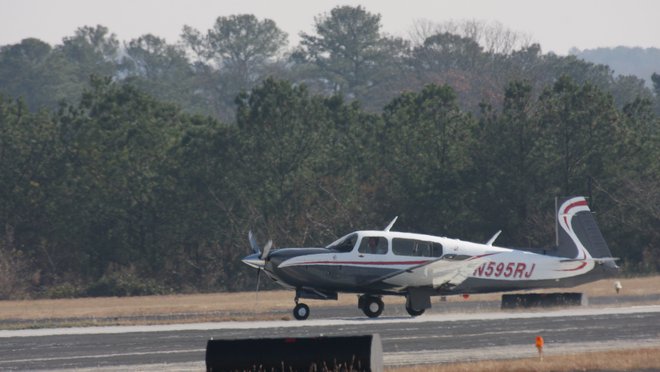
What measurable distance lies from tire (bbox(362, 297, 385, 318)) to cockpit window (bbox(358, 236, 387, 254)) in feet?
5.01

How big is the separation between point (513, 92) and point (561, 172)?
4799 mm

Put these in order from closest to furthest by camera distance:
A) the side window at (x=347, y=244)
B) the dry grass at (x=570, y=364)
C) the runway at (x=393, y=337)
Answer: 1. the dry grass at (x=570, y=364)
2. the runway at (x=393, y=337)
3. the side window at (x=347, y=244)

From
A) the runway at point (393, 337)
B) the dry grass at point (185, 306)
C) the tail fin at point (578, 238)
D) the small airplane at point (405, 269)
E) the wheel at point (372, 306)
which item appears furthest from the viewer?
the dry grass at point (185, 306)

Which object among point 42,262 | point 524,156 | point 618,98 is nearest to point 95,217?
point 42,262

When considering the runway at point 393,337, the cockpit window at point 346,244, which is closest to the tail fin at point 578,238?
the runway at point 393,337

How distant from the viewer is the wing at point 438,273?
3238cm

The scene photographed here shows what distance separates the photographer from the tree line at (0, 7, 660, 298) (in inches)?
2301

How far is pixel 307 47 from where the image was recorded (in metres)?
144

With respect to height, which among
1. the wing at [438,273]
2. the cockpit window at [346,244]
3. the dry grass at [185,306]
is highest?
the cockpit window at [346,244]

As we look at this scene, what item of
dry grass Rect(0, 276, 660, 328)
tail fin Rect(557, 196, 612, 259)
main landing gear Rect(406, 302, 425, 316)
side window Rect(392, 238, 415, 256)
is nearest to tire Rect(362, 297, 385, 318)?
main landing gear Rect(406, 302, 425, 316)

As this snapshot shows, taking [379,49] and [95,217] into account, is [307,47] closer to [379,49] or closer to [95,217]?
[379,49]

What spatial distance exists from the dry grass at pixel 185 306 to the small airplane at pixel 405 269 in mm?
2418

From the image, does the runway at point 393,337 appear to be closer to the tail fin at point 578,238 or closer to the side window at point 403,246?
the tail fin at point 578,238

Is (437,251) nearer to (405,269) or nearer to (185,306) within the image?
(405,269)
